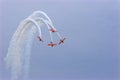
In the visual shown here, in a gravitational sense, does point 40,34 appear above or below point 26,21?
below

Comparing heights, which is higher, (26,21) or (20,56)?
(26,21)

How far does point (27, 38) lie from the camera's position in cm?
628

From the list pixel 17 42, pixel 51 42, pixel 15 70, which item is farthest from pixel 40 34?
pixel 15 70

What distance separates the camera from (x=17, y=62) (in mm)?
6355

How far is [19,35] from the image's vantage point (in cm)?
632

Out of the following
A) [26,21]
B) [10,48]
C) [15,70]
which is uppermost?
[26,21]

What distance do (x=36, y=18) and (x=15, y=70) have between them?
126 centimetres

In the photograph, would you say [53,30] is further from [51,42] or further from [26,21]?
[26,21]

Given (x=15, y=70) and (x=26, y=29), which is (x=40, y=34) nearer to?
(x=26, y=29)

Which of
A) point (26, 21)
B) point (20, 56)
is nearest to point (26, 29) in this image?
point (26, 21)

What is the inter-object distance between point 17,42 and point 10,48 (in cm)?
20

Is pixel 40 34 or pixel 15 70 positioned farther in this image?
pixel 15 70

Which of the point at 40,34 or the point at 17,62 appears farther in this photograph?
the point at 17,62

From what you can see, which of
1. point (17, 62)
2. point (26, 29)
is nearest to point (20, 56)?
point (17, 62)
